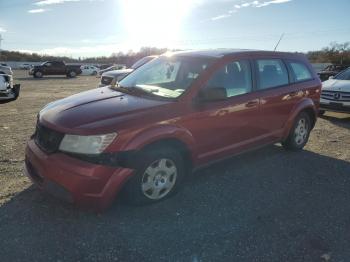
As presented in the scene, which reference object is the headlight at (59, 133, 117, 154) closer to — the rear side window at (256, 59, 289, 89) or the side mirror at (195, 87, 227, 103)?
the side mirror at (195, 87, 227, 103)

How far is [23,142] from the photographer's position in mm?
7086

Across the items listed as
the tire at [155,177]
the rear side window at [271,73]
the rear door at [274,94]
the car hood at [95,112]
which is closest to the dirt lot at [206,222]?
the tire at [155,177]

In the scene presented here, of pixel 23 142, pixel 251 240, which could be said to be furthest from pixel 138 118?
pixel 23 142

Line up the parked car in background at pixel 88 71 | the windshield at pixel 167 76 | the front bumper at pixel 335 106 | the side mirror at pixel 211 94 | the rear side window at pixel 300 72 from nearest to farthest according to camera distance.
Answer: the side mirror at pixel 211 94 → the windshield at pixel 167 76 → the rear side window at pixel 300 72 → the front bumper at pixel 335 106 → the parked car in background at pixel 88 71

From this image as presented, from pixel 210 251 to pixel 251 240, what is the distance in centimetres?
47

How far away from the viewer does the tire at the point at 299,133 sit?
6609 mm

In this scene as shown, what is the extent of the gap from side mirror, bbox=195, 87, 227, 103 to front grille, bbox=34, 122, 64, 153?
65.4 inches

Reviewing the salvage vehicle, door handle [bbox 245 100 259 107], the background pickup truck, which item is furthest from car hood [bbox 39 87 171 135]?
the background pickup truck

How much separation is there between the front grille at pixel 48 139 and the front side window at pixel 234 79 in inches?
74.3

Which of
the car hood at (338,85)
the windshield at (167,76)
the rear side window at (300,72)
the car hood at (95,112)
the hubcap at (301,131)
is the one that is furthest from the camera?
the car hood at (338,85)

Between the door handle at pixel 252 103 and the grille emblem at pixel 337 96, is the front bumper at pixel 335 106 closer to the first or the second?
the grille emblem at pixel 337 96

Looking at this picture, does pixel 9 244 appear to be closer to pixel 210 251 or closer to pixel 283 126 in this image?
pixel 210 251

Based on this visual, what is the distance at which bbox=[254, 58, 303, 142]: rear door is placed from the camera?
5688mm

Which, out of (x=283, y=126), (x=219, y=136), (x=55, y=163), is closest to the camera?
(x=55, y=163)
